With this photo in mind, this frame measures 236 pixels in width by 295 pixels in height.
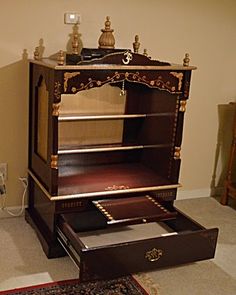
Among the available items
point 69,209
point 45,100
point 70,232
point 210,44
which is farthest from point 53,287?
point 210,44

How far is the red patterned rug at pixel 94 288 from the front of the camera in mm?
2203

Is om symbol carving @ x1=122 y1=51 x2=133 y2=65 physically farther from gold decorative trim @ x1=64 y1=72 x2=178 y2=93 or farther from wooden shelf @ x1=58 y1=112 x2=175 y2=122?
wooden shelf @ x1=58 y1=112 x2=175 y2=122

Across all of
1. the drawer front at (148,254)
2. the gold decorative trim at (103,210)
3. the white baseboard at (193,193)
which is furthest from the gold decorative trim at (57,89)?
the white baseboard at (193,193)

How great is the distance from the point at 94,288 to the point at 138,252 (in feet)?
0.98

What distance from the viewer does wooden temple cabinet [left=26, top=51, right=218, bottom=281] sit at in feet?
7.57

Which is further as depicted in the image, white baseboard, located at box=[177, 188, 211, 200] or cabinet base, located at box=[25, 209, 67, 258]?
white baseboard, located at box=[177, 188, 211, 200]

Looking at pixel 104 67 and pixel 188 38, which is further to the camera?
pixel 188 38

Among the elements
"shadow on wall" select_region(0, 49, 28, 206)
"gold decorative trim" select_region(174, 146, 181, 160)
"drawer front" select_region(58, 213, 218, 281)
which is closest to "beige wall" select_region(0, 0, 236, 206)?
"shadow on wall" select_region(0, 49, 28, 206)

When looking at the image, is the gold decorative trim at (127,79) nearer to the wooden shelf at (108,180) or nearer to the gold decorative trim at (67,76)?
the gold decorative trim at (67,76)

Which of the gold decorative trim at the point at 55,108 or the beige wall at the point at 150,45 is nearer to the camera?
the gold decorative trim at the point at 55,108

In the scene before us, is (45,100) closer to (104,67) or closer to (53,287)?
(104,67)

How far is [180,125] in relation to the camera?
2.72 m

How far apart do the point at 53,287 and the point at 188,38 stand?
2010 mm

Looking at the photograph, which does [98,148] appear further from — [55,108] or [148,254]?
[148,254]
